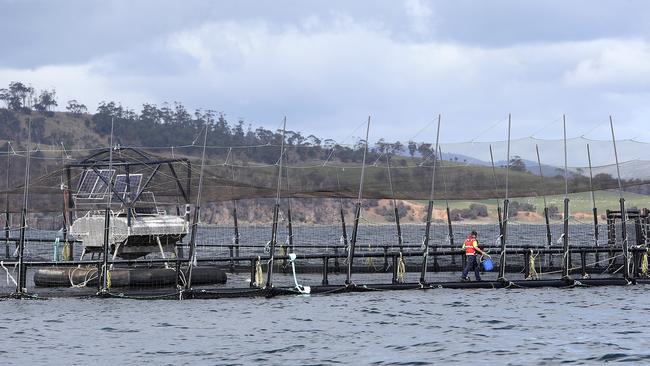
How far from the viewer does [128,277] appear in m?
42.4

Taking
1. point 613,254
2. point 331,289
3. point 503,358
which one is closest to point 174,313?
point 331,289

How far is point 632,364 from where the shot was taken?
82.4 feet

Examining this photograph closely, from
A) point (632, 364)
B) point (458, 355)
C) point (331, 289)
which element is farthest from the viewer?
point (331, 289)

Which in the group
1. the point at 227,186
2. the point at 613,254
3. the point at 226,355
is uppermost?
the point at 227,186

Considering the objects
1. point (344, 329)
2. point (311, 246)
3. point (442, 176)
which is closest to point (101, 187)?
point (311, 246)

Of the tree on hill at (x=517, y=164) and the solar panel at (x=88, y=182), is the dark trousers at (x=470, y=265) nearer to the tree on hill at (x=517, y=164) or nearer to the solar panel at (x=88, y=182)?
the tree on hill at (x=517, y=164)

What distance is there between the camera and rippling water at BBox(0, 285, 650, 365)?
27.1m

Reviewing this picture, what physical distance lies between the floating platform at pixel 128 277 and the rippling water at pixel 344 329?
3020 mm

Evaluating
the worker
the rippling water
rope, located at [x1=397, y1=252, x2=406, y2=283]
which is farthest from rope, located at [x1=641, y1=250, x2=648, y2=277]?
rope, located at [x1=397, y1=252, x2=406, y2=283]

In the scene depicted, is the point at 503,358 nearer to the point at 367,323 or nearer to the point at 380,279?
the point at 367,323

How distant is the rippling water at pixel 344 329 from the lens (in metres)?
27.1

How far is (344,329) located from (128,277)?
1362 cm

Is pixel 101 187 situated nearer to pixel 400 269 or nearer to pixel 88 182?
pixel 88 182

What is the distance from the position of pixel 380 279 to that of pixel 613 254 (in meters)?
10.4
